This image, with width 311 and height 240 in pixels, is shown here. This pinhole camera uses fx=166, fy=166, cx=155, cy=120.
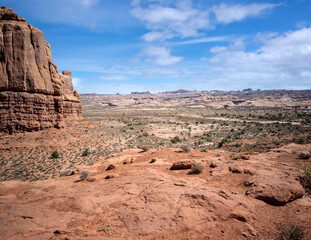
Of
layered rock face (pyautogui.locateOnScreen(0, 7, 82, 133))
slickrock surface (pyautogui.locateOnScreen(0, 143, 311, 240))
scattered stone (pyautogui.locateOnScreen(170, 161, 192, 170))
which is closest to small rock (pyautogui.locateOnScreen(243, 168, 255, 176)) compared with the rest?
slickrock surface (pyautogui.locateOnScreen(0, 143, 311, 240))

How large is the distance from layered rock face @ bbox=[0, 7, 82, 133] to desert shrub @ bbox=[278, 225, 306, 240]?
22.1 meters

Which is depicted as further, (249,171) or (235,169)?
(235,169)

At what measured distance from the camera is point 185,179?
8.38m

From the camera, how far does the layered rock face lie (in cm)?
1681

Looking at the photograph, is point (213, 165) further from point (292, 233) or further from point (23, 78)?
point (23, 78)

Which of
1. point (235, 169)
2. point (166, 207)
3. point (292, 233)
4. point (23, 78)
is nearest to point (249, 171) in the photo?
point (235, 169)

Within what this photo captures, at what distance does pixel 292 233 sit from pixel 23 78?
23.0m

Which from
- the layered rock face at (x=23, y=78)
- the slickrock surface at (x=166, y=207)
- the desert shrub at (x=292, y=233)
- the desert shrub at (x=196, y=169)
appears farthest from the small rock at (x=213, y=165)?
the layered rock face at (x=23, y=78)

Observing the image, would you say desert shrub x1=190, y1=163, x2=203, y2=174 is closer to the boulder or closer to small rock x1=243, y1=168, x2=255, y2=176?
small rock x1=243, y1=168, x2=255, y2=176

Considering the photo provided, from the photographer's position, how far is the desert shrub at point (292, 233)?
4688 millimetres

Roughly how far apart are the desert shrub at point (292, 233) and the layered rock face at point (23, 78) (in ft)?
72.5

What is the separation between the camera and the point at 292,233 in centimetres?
475

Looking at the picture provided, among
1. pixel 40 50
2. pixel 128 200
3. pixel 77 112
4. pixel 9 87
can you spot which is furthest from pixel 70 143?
pixel 128 200

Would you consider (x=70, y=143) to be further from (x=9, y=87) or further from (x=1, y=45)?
(x=1, y=45)
